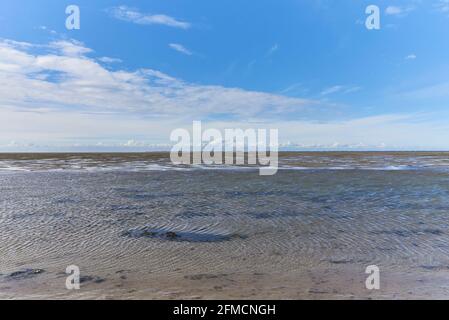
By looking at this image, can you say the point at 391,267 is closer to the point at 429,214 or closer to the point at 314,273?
the point at 314,273

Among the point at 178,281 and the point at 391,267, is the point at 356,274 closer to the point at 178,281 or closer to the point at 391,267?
the point at 391,267

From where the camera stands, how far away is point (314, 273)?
6.74 meters

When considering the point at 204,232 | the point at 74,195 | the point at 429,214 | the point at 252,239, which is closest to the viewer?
the point at 252,239

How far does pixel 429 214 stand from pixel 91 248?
12.1 meters

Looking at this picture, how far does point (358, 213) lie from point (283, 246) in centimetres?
550

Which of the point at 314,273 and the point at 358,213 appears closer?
the point at 314,273

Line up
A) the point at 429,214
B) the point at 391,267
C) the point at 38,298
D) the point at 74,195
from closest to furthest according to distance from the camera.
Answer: the point at 38,298
the point at 391,267
the point at 429,214
the point at 74,195

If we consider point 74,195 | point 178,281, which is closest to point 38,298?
point 178,281

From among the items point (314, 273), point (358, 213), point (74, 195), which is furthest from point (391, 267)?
point (74, 195)

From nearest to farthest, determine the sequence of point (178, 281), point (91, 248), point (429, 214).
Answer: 1. point (178, 281)
2. point (91, 248)
3. point (429, 214)

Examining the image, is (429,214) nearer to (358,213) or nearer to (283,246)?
(358,213)

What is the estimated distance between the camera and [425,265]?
23.5 ft

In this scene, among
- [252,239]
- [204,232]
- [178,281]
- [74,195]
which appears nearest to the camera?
[178,281]

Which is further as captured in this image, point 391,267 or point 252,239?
point 252,239
